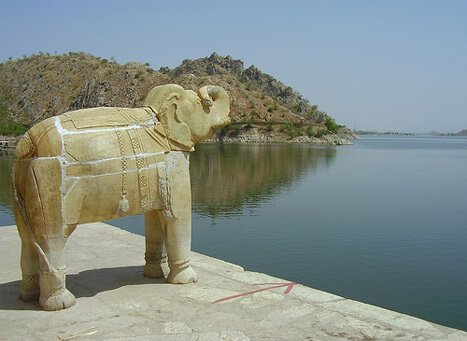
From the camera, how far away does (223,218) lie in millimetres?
14578

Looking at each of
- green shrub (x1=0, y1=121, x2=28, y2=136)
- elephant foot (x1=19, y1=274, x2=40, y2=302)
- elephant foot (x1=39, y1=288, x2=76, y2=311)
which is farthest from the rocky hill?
elephant foot (x1=39, y1=288, x2=76, y2=311)

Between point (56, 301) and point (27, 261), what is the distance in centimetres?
52

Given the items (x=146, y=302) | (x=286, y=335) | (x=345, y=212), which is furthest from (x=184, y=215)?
(x=345, y=212)

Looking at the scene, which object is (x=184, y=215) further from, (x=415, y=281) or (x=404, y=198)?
(x=404, y=198)

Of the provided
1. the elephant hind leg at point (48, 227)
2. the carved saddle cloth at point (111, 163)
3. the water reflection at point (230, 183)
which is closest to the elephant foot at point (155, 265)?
the carved saddle cloth at point (111, 163)

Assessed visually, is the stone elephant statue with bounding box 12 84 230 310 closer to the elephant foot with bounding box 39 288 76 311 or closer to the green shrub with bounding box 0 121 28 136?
the elephant foot with bounding box 39 288 76 311

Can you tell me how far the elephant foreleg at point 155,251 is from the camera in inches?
240

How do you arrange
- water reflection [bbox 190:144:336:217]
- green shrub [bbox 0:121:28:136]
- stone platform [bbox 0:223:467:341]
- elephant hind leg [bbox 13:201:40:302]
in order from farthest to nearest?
green shrub [bbox 0:121:28:136] < water reflection [bbox 190:144:336:217] < elephant hind leg [bbox 13:201:40:302] < stone platform [bbox 0:223:467:341]

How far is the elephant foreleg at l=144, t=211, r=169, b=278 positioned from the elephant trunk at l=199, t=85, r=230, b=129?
134cm

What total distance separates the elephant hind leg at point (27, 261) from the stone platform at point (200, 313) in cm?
12

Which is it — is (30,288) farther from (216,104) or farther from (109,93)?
(109,93)

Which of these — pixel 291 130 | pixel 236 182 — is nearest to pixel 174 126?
pixel 236 182

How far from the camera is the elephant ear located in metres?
5.67

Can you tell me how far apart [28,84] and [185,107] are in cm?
7267
